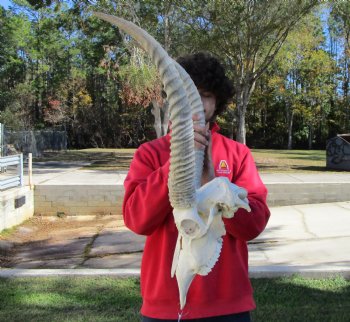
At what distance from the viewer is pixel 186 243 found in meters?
1.62

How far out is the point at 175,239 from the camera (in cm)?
207

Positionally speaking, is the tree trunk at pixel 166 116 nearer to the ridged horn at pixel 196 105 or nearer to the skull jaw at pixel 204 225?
the ridged horn at pixel 196 105

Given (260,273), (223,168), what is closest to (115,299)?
(260,273)

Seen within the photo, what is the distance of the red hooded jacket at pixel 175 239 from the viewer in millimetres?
1974

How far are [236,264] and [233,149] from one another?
0.49 m

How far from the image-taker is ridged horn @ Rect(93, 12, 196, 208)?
1.35 meters

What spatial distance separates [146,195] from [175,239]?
0.29 meters

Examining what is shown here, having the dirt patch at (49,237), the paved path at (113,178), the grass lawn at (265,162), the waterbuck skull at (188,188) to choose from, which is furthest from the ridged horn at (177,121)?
the grass lawn at (265,162)

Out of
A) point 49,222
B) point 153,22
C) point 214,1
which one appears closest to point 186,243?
point 49,222

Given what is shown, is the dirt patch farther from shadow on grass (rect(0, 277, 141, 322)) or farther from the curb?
shadow on grass (rect(0, 277, 141, 322))

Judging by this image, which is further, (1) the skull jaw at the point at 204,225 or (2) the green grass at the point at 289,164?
(2) the green grass at the point at 289,164

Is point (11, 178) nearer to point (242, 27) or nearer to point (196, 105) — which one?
point (196, 105)

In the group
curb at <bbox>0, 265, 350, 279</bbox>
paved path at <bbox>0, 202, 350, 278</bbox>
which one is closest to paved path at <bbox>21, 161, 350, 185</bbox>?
paved path at <bbox>0, 202, 350, 278</bbox>

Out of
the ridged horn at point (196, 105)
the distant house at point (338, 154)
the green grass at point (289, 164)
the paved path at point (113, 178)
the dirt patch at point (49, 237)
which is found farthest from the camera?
the distant house at point (338, 154)
